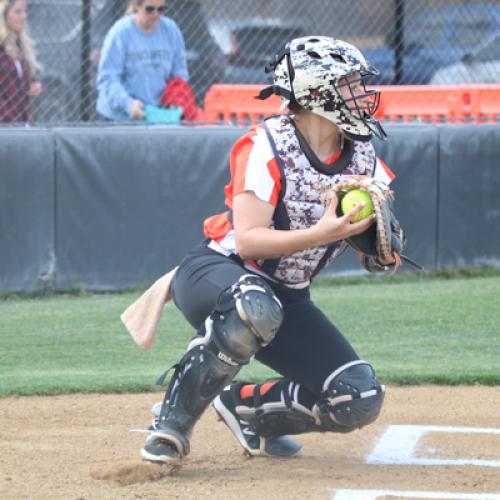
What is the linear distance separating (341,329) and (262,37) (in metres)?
4.68

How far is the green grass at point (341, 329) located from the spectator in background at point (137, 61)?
144cm

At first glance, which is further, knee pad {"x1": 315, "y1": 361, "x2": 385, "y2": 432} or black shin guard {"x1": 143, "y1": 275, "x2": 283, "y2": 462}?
knee pad {"x1": 315, "y1": 361, "x2": 385, "y2": 432}

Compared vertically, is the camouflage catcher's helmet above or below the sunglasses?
above

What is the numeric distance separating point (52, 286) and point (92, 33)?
248 centimetres

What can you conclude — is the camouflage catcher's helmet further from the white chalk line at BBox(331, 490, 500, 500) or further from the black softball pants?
the white chalk line at BBox(331, 490, 500, 500)

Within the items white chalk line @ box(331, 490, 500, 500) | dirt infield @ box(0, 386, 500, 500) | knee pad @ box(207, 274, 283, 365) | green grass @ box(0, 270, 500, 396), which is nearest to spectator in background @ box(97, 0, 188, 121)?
green grass @ box(0, 270, 500, 396)

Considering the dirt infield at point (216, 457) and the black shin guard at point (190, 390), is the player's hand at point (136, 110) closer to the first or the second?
the dirt infield at point (216, 457)

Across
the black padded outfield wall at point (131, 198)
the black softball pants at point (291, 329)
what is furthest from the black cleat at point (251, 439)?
the black padded outfield wall at point (131, 198)

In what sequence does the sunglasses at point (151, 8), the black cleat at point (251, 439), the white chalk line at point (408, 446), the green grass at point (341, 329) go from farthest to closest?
the sunglasses at point (151, 8), the green grass at point (341, 329), the black cleat at point (251, 439), the white chalk line at point (408, 446)

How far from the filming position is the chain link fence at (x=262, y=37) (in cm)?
951

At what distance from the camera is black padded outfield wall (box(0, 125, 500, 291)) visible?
7902mm

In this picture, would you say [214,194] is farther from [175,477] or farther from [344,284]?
[175,477]

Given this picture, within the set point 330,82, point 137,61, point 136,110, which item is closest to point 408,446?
point 330,82

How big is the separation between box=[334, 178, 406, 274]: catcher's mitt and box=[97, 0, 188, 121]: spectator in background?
4.83 m
